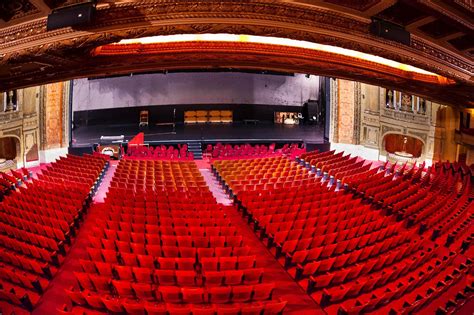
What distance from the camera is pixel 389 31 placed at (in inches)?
155

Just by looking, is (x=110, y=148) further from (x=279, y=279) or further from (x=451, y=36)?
(x=451, y=36)

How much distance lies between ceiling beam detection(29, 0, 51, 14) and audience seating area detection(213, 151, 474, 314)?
4.84m

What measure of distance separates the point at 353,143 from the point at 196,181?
970cm

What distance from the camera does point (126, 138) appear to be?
17688 millimetres

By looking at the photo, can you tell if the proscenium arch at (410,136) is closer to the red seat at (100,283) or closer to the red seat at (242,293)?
the red seat at (242,293)

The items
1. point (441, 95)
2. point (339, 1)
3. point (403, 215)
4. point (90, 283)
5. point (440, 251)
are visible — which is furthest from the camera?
point (441, 95)

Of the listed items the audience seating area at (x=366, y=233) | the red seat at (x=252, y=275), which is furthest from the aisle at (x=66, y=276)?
the audience seating area at (x=366, y=233)

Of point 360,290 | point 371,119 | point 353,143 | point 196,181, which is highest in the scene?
point 371,119

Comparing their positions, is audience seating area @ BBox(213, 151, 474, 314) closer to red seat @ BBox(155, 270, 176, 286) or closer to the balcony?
the balcony

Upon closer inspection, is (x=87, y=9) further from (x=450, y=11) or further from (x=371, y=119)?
(x=371, y=119)

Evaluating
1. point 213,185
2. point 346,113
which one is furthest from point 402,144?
point 213,185

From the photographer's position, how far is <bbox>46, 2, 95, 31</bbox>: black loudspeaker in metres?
3.26

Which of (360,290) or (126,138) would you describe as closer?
(360,290)

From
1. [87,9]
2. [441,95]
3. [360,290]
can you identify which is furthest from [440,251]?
[87,9]
